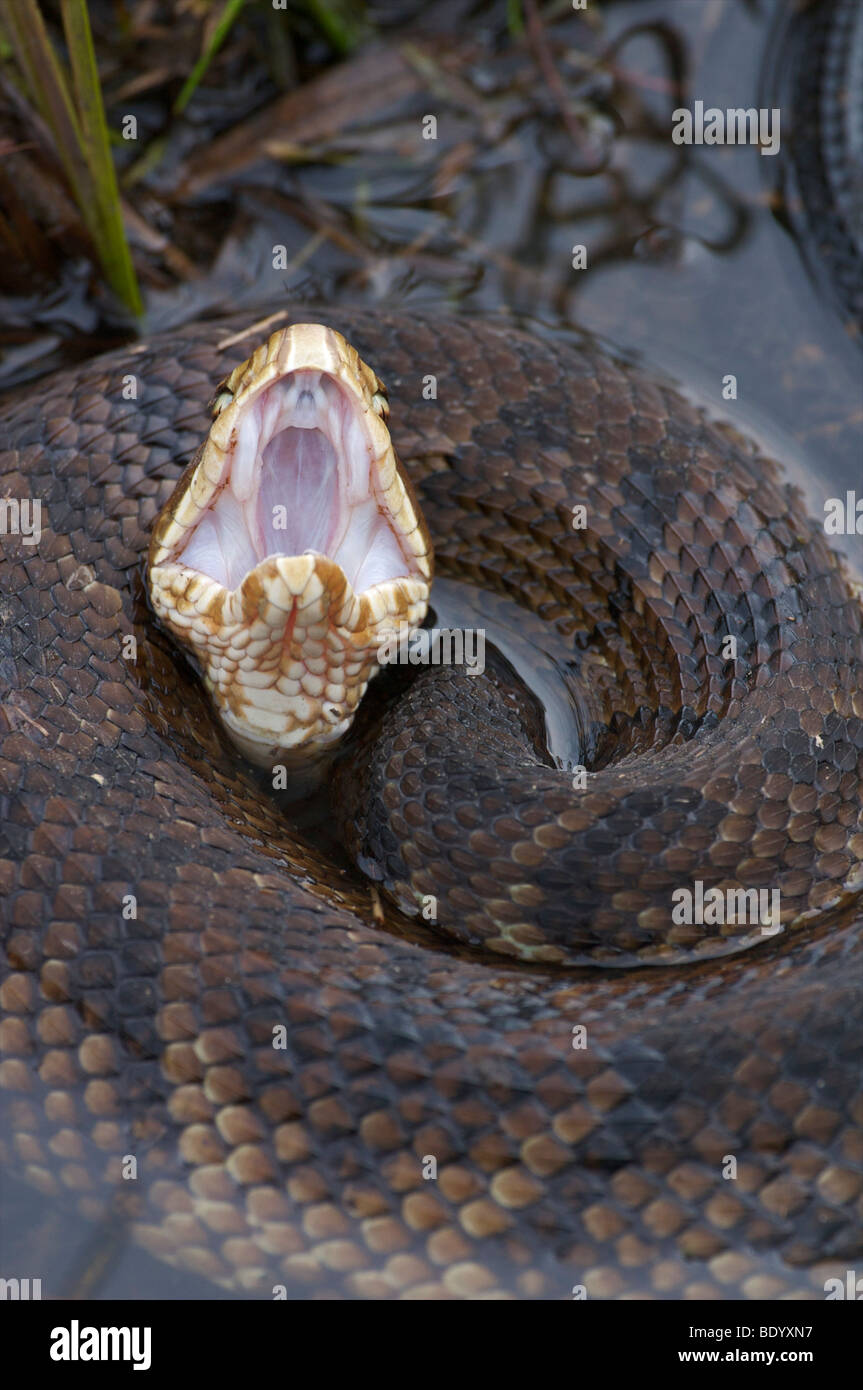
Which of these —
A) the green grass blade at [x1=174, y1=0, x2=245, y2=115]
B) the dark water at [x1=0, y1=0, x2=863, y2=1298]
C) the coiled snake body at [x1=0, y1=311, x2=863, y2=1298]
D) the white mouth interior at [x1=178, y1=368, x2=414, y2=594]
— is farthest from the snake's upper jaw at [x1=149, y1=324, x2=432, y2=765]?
the green grass blade at [x1=174, y1=0, x2=245, y2=115]

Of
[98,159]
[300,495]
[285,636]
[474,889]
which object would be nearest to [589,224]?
[98,159]

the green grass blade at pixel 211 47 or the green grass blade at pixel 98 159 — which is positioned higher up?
the green grass blade at pixel 211 47

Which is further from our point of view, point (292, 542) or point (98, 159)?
point (98, 159)

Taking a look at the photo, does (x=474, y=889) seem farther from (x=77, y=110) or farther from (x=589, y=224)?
(x=589, y=224)

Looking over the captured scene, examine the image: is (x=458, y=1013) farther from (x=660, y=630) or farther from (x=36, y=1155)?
(x=660, y=630)

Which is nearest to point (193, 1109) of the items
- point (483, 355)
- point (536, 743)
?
point (536, 743)

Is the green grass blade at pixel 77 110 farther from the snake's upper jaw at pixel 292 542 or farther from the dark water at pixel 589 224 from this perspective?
the snake's upper jaw at pixel 292 542

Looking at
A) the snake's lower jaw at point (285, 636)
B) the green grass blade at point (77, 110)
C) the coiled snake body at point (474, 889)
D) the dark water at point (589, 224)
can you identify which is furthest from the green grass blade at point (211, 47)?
the snake's lower jaw at point (285, 636)

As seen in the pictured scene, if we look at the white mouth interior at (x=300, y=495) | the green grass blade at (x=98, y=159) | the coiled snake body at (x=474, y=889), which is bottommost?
the coiled snake body at (x=474, y=889)
